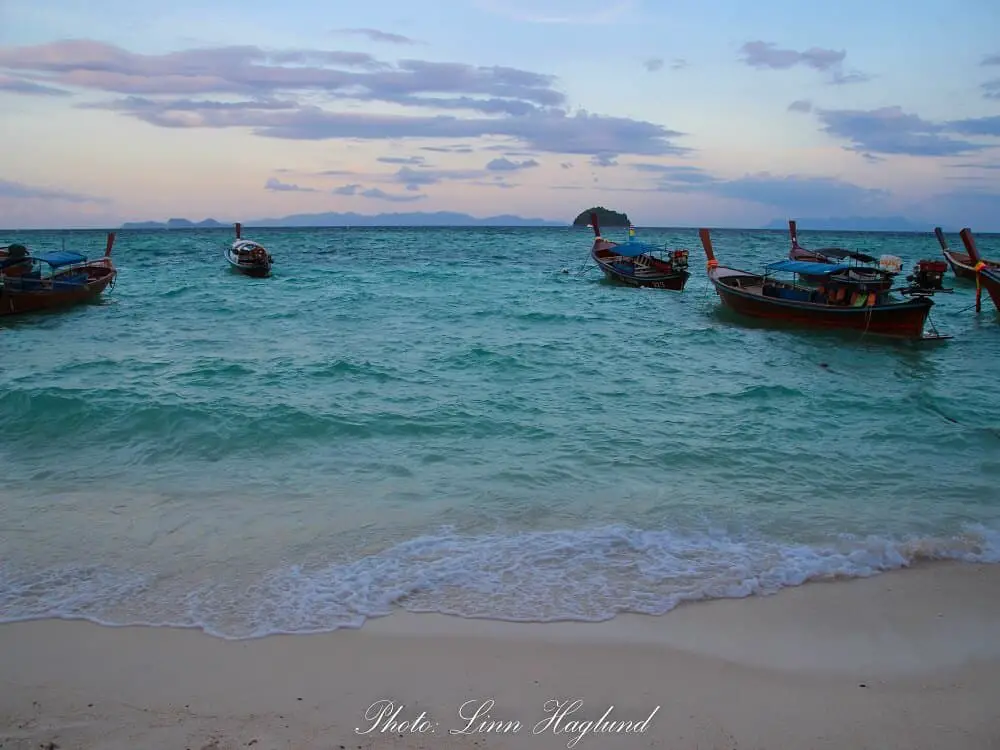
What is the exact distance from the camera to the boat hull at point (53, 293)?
23.9 meters

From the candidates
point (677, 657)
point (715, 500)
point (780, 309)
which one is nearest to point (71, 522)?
point (677, 657)

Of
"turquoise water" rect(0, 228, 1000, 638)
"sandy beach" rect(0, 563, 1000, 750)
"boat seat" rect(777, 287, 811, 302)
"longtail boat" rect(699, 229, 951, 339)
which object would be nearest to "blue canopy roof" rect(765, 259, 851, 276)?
"longtail boat" rect(699, 229, 951, 339)

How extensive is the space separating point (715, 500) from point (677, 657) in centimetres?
372

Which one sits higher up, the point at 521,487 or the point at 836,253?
the point at 836,253

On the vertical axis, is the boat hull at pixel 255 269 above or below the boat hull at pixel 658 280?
below

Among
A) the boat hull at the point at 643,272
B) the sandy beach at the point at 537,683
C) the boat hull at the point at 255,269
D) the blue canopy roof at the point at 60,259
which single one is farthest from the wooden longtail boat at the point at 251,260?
the sandy beach at the point at 537,683

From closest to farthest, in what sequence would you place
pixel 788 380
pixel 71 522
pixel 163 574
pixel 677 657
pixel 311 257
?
pixel 677 657
pixel 163 574
pixel 71 522
pixel 788 380
pixel 311 257

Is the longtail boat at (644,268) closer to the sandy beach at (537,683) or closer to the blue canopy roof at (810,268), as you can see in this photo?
the blue canopy roof at (810,268)

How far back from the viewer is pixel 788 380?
16766 millimetres

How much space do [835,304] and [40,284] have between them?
987 inches

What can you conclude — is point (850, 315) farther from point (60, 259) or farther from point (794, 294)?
point (60, 259)

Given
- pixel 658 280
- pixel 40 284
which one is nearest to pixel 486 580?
pixel 40 284

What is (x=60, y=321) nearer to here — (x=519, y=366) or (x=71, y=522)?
(x=519, y=366)

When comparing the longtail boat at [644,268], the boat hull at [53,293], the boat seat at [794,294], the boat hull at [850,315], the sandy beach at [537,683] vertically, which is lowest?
the sandy beach at [537,683]
